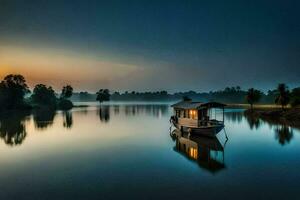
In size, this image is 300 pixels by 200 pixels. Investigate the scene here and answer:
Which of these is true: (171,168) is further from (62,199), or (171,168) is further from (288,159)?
(288,159)

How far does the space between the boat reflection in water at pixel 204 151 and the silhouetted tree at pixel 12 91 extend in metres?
81.5

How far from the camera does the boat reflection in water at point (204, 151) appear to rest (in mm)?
20922

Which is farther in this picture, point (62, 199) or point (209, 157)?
point (209, 157)

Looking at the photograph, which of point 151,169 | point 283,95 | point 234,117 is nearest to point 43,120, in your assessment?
point 234,117

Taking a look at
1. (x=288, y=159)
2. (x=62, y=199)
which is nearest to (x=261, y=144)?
(x=288, y=159)

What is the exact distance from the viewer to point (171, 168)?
2027 centimetres

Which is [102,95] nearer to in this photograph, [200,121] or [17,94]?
[17,94]

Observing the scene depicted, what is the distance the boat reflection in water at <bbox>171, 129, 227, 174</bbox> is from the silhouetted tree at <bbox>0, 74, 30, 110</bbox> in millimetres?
81536

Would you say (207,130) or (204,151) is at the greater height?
(207,130)

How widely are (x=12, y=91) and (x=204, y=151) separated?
93.8 metres

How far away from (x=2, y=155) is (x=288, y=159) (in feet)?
93.7

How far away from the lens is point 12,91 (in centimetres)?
9794

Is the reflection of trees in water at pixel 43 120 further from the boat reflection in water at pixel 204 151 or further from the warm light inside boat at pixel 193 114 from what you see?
the boat reflection in water at pixel 204 151

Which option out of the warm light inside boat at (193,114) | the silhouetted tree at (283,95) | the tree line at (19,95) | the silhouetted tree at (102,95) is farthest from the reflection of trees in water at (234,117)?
the silhouetted tree at (102,95)
